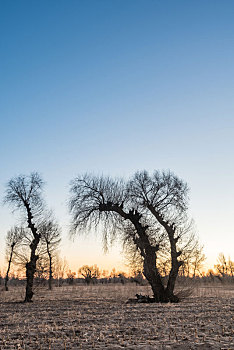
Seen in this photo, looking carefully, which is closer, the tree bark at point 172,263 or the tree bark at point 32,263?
the tree bark at point 172,263

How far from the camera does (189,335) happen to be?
7.01 metres

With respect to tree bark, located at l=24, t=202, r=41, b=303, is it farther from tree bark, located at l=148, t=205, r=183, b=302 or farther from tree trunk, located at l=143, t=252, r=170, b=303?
tree bark, located at l=148, t=205, r=183, b=302

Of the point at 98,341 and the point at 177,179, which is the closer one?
the point at 98,341

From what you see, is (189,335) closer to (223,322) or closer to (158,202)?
(223,322)

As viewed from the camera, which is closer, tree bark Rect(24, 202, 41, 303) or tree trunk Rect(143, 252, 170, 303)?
tree trunk Rect(143, 252, 170, 303)

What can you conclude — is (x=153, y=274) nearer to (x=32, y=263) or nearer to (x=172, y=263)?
(x=172, y=263)

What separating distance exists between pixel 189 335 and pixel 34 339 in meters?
3.51

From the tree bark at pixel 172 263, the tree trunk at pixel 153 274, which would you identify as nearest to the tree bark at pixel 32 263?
the tree trunk at pixel 153 274

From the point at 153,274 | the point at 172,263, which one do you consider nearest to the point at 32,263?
the point at 153,274

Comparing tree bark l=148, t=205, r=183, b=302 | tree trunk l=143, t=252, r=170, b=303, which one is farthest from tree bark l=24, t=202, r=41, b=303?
tree bark l=148, t=205, r=183, b=302

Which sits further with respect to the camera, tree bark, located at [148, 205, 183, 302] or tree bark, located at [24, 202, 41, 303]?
tree bark, located at [24, 202, 41, 303]

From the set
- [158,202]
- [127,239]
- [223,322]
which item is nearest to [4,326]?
[223,322]

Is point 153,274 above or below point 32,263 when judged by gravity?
below

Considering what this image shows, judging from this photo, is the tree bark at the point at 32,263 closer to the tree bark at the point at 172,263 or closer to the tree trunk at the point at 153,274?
the tree trunk at the point at 153,274
